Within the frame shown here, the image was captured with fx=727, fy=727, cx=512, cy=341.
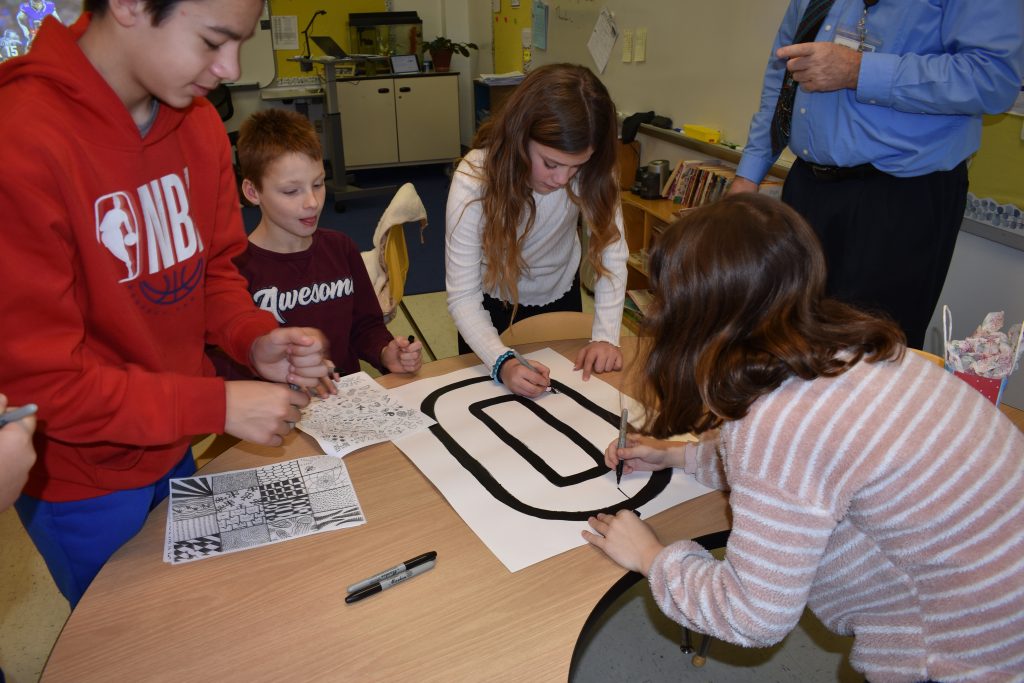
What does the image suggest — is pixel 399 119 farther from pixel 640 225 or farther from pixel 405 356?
pixel 405 356

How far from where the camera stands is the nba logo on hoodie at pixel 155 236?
95 cm

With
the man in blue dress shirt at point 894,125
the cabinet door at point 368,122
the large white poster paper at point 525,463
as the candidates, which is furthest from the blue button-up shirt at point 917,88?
the cabinet door at point 368,122

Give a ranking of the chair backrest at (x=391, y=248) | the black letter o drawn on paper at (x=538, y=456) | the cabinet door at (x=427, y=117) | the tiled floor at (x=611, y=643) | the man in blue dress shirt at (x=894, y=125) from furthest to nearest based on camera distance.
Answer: the cabinet door at (x=427, y=117), the chair backrest at (x=391, y=248), the tiled floor at (x=611, y=643), the man in blue dress shirt at (x=894, y=125), the black letter o drawn on paper at (x=538, y=456)

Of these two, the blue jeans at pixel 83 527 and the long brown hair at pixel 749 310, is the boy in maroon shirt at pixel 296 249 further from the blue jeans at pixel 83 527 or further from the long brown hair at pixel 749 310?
the long brown hair at pixel 749 310

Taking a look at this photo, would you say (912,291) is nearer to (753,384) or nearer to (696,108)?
(753,384)

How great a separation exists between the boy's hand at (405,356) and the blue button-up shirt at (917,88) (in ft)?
3.77

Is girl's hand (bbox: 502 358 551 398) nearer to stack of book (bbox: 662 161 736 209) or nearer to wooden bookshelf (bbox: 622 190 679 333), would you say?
stack of book (bbox: 662 161 736 209)

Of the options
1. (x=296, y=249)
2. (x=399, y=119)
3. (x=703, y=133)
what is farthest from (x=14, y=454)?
(x=399, y=119)

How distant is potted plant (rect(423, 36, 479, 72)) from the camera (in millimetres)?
6035

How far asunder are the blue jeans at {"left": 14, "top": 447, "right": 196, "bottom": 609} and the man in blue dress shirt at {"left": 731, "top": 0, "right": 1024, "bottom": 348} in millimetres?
1635

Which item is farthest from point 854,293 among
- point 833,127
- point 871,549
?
point 871,549

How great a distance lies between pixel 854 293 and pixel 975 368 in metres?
0.66

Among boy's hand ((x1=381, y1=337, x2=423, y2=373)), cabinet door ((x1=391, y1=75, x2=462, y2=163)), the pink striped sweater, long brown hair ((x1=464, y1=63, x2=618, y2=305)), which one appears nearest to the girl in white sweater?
long brown hair ((x1=464, y1=63, x2=618, y2=305))

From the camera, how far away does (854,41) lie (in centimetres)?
177
